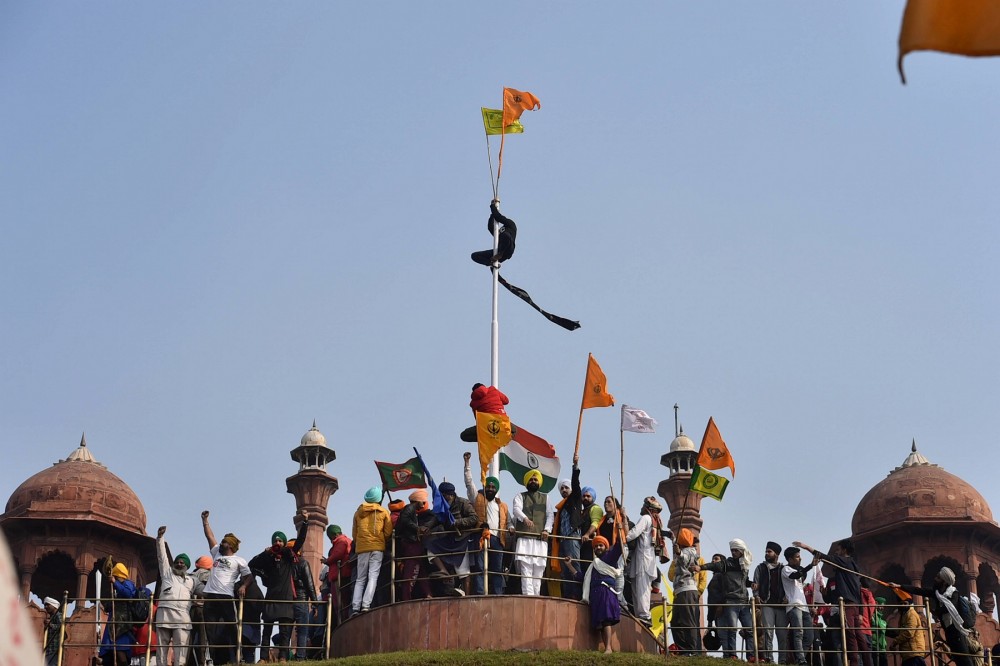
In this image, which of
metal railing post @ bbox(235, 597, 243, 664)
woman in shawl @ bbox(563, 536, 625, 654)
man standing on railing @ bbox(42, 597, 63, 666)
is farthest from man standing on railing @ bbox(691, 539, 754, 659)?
man standing on railing @ bbox(42, 597, 63, 666)

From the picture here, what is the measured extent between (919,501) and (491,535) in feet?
51.8

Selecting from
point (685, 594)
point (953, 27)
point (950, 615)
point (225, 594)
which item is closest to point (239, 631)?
point (225, 594)

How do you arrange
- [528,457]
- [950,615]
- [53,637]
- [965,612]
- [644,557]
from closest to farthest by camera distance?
[950,615]
[965,612]
[644,557]
[53,637]
[528,457]

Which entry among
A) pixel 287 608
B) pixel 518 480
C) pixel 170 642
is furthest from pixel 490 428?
pixel 170 642

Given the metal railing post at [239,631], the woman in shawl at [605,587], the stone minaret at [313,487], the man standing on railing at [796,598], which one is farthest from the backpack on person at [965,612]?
the stone minaret at [313,487]

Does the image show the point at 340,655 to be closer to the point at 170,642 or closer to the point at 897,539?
the point at 170,642

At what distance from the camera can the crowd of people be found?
16.8 metres

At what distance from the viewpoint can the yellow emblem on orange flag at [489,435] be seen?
1892 centimetres

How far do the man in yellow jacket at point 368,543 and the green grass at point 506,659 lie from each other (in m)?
1.01

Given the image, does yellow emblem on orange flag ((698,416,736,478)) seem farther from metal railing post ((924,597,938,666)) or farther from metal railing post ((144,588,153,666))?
metal railing post ((144,588,153,666))

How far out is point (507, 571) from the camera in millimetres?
17109

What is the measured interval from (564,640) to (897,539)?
15.4 meters

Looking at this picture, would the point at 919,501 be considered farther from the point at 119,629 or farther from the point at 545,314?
the point at 119,629

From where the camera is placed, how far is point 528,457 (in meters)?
19.7
